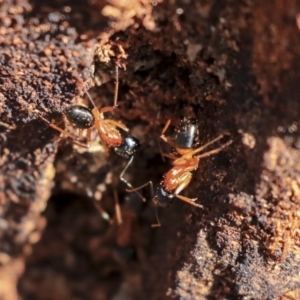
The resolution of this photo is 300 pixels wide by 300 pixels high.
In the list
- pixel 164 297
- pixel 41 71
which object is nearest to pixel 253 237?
pixel 164 297

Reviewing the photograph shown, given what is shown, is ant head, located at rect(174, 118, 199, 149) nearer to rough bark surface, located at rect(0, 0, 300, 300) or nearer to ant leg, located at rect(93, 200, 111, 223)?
rough bark surface, located at rect(0, 0, 300, 300)

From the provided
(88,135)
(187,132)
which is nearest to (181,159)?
(187,132)

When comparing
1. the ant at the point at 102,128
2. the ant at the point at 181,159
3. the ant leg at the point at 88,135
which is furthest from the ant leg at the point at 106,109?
the ant at the point at 181,159

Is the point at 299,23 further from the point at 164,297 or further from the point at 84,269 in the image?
the point at 84,269

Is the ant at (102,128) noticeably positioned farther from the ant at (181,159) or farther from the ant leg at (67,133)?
the ant at (181,159)

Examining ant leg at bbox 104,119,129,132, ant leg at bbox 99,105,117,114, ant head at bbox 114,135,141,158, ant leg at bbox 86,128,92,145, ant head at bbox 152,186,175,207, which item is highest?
ant leg at bbox 99,105,117,114

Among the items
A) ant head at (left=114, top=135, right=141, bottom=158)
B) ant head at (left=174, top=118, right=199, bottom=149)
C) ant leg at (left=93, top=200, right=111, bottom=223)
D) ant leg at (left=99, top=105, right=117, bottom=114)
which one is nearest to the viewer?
ant head at (left=174, top=118, right=199, bottom=149)

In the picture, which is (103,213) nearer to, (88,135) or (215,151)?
(88,135)

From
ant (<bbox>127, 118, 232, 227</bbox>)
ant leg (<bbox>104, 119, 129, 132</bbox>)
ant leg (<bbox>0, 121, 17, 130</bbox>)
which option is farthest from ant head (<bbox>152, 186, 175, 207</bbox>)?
ant leg (<bbox>0, 121, 17, 130</bbox>)
